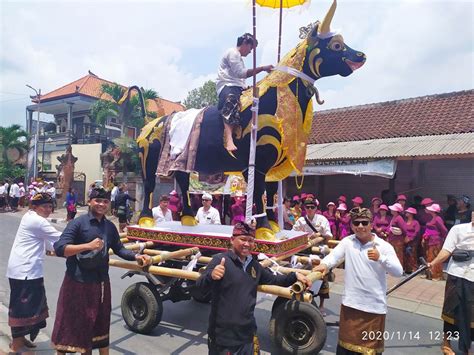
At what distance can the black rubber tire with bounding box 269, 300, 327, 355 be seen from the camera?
3.10 m

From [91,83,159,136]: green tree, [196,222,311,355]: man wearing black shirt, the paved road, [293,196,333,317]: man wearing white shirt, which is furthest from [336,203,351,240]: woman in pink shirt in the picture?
[91,83,159,136]: green tree

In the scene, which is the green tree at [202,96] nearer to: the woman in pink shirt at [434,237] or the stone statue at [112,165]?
the stone statue at [112,165]

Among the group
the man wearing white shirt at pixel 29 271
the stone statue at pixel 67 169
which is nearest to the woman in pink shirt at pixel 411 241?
the man wearing white shirt at pixel 29 271

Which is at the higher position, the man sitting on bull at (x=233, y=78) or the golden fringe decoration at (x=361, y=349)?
the man sitting on bull at (x=233, y=78)

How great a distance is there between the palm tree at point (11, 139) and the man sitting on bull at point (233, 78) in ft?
76.1

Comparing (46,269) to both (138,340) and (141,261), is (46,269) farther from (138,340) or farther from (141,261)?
(141,261)

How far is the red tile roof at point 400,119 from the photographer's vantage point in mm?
10484

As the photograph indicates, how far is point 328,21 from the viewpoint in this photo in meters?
3.83

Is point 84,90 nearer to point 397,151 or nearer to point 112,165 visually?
point 112,165

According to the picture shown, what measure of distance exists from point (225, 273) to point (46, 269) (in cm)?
578

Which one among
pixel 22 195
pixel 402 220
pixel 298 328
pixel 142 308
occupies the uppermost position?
pixel 402 220

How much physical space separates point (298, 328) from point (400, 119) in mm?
10199

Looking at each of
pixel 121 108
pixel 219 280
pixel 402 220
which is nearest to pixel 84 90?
pixel 121 108

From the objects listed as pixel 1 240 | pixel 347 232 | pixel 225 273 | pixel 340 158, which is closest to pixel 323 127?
pixel 340 158
